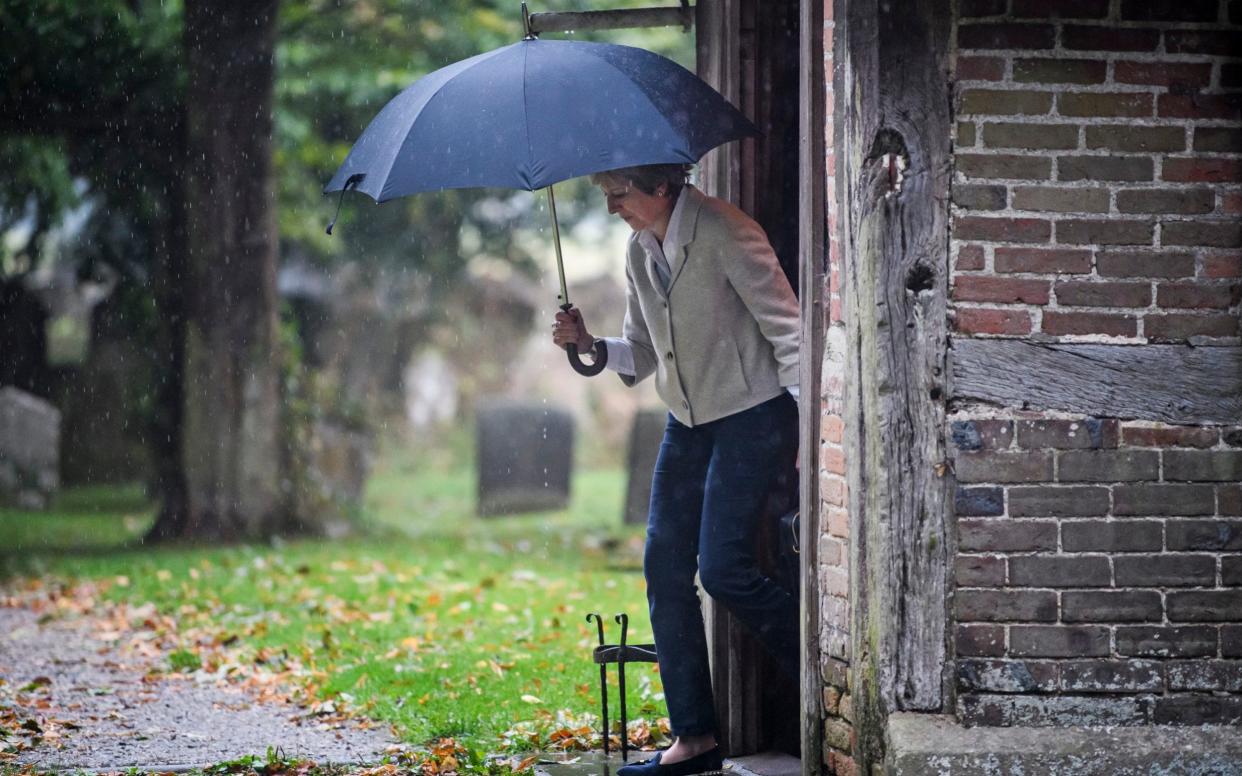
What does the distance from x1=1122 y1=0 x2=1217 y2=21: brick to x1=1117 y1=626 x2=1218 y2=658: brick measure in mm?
1656

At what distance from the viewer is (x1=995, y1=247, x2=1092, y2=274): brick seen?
3.99m

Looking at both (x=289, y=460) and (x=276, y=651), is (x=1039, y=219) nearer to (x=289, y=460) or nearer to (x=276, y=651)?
(x=276, y=651)

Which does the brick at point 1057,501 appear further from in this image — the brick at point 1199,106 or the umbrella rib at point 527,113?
the umbrella rib at point 527,113

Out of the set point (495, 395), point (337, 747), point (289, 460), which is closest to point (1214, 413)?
point (337, 747)

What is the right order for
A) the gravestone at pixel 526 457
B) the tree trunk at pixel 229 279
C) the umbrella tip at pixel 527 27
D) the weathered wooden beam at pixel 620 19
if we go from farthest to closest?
the gravestone at pixel 526 457, the tree trunk at pixel 229 279, the weathered wooden beam at pixel 620 19, the umbrella tip at pixel 527 27

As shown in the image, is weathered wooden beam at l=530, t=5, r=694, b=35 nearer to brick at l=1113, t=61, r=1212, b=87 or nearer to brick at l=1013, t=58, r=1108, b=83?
brick at l=1013, t=58, r=1108, b=83

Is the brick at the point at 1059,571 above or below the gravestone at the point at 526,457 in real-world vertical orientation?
above

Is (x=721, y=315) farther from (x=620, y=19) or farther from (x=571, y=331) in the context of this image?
(x=620, y=19)

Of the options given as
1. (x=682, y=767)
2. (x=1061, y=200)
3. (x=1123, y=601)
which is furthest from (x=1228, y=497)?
(x=682, y=767)

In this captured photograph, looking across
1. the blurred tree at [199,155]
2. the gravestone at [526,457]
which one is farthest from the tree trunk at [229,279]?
the gravestone at [526,457]

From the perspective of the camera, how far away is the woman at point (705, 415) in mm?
4742

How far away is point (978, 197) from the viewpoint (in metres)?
3.98

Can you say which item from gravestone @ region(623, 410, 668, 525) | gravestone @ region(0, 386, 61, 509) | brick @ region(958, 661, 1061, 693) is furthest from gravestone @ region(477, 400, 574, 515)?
brick @ region(958, 661, 1061, 693)

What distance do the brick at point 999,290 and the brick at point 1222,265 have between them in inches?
17.3
